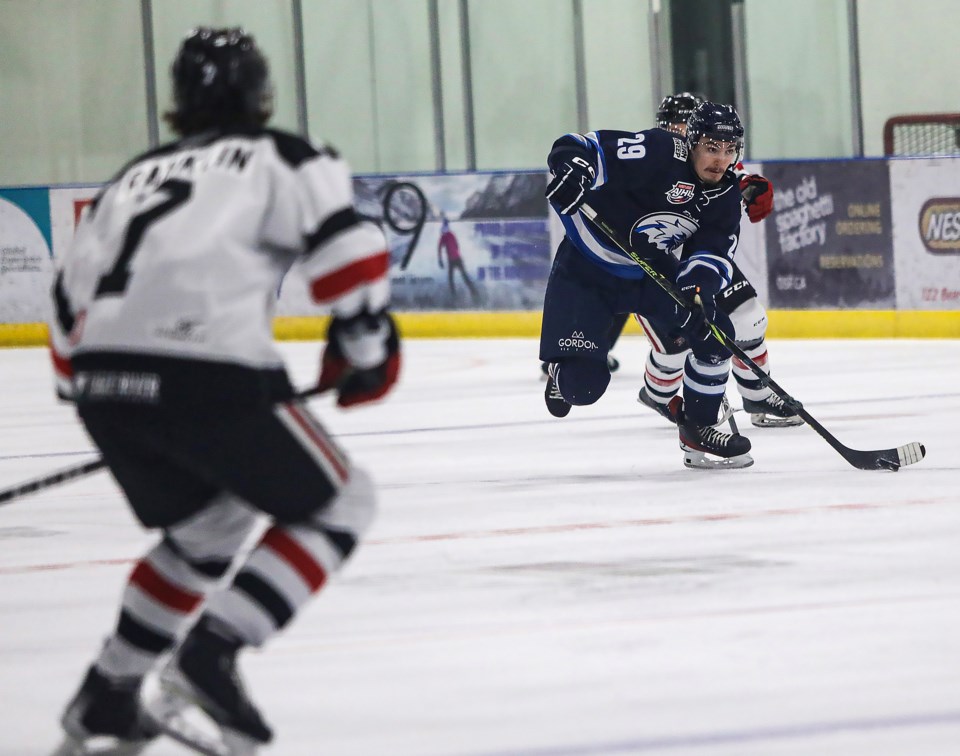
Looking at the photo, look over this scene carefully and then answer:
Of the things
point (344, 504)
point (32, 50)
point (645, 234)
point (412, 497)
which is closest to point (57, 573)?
point (412, 497)

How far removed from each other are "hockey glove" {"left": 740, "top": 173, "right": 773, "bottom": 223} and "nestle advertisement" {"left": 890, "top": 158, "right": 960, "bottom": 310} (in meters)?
3.11

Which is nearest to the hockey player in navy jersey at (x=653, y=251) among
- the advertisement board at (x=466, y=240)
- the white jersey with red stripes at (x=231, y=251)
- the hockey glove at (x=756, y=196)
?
the hockey glove at (x=756, y=196)

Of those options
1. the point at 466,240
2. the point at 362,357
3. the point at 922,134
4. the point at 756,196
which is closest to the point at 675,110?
the point at 756,196

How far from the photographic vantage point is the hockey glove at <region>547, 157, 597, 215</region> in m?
4.93

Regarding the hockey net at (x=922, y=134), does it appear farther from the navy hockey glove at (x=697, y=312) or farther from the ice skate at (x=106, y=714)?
the ice skate at (x=106, y=714)

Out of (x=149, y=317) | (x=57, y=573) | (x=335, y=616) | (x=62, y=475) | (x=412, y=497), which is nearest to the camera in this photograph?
(x=149, y=317)

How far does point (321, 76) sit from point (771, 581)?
33.1 ft

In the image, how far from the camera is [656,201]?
5.19 meters

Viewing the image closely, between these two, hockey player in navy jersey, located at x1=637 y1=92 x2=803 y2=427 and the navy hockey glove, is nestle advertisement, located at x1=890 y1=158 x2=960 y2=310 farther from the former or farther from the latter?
the navy hockey glove

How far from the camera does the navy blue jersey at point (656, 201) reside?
202 inches

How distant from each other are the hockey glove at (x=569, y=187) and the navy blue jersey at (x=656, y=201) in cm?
9

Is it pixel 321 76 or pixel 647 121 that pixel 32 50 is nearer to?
pixel 321 76

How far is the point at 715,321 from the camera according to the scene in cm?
524

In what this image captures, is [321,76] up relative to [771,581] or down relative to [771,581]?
up
